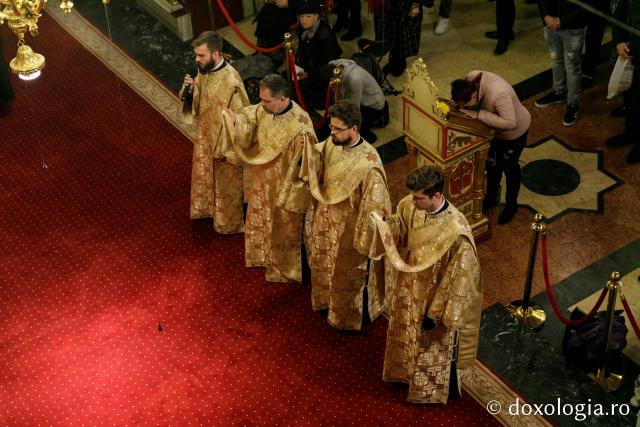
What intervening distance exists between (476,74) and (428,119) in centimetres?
51

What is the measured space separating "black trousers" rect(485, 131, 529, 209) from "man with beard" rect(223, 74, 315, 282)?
1.52 metres

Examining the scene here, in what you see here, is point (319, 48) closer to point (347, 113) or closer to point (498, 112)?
point (498, 112)

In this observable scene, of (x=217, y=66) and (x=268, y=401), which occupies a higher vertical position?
(x=217, y=66)

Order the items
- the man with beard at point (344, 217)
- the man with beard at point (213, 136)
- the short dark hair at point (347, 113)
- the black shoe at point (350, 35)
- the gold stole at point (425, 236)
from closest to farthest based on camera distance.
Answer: the gold stole at point (425, 236) → the short dark hair at point (347, 113) → the man with beard at point (344, 217) → the man with beard at point (213, 136) → the black shoe at point (350, 35)

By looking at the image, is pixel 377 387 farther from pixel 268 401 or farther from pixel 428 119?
pixel 428 119

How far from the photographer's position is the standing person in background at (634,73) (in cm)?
833

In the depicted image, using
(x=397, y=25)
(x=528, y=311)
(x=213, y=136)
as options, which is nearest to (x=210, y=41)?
(x=213, y=136)

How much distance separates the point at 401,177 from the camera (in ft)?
28.2

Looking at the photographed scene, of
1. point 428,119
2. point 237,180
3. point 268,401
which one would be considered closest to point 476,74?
point 428,119

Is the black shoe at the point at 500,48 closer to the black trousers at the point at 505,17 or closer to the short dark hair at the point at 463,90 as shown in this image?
the black trousers at the point at 505,17

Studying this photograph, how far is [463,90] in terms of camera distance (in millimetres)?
7312

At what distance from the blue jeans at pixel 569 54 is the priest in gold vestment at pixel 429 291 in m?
3.00

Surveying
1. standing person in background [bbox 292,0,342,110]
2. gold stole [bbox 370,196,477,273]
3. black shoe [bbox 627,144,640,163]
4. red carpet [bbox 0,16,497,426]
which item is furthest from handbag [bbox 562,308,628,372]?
standing person in background [bbox 292,0,342,110]

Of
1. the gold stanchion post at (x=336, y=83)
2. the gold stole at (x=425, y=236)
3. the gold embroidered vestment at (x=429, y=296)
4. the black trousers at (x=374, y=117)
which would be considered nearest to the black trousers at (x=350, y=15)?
the black trousers at (x=374, y=117)
